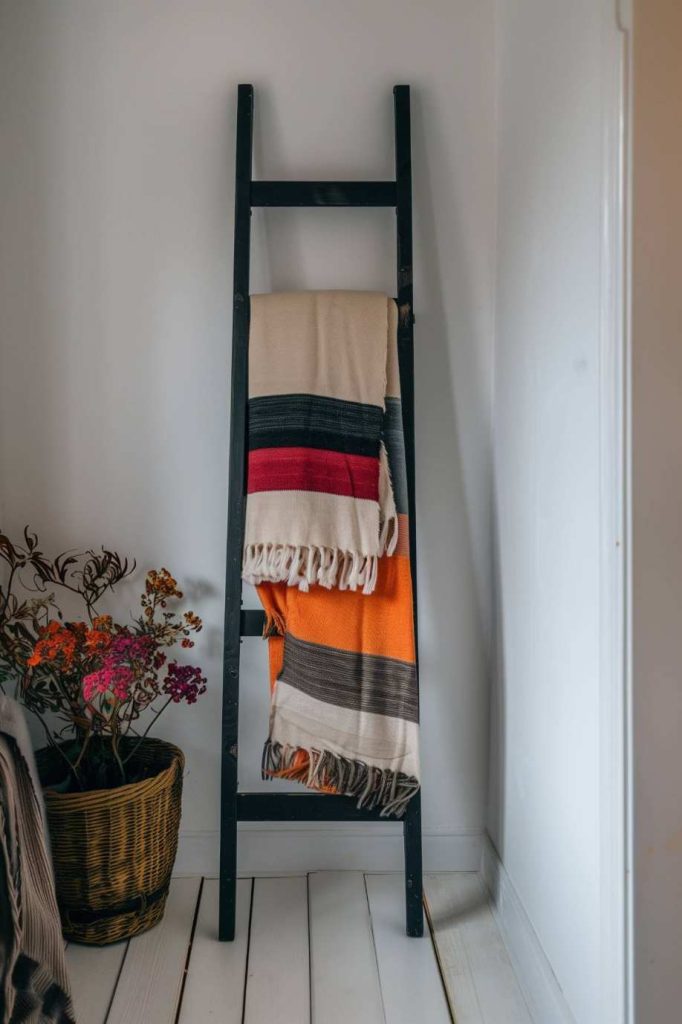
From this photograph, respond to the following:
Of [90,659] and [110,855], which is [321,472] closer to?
[90,659]

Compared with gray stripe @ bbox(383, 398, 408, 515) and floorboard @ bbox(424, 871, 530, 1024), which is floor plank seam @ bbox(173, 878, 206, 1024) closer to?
floorboard @ bbox(424, 871, 530, 1024)

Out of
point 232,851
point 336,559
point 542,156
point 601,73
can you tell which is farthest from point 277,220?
point 232,851

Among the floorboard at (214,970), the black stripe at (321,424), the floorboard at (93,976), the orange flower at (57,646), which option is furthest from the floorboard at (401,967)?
the black stripe at (321,424)

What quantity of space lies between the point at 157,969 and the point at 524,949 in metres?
0.66

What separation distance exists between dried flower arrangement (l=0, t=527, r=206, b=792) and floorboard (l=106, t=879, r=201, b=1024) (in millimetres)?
290

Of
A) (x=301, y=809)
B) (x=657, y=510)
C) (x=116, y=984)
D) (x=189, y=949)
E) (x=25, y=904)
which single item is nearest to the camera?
(x=657, y=510)

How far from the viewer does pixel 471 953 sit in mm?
1646

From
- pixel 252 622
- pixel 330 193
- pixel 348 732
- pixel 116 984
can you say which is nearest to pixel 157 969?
pixel 116 984

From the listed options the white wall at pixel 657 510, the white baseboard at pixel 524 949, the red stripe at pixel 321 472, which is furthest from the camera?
the red stripe at pixel 321 472

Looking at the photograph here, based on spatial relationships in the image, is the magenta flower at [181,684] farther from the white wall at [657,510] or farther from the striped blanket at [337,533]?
the white wall at [657,510]

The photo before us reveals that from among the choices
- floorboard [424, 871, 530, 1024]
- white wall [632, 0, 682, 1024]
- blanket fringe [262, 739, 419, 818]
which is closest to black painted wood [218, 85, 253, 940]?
blanket fringe [262, 739, 419, 818]

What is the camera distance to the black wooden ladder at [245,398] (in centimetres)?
177

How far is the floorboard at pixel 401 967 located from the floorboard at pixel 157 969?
37cm

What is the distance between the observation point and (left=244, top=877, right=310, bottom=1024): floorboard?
1490mm
